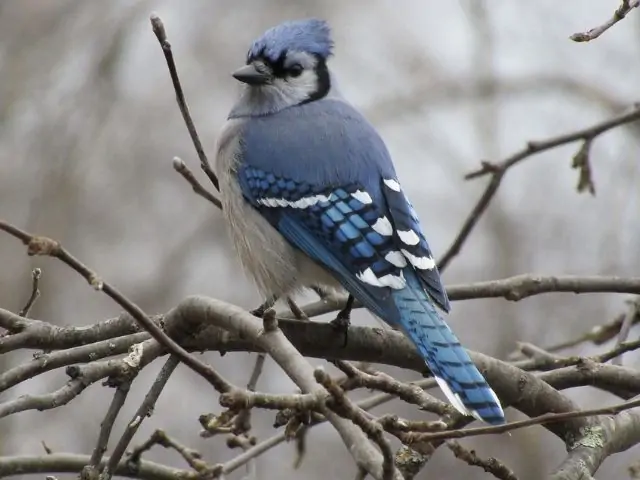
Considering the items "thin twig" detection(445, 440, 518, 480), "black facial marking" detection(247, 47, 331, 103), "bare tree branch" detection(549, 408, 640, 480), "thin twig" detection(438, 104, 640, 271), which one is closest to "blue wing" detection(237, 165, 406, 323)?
"thin twig" detection(438, 104, 640, 271)

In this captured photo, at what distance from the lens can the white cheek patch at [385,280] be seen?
188 centimetres

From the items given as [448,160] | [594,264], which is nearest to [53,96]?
[448,160]

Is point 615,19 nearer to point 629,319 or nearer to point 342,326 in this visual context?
point 342,326

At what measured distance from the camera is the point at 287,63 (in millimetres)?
2428

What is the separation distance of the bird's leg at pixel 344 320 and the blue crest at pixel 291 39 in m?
0.67

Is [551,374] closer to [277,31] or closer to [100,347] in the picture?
[100,347]

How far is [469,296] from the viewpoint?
2025 millimetres

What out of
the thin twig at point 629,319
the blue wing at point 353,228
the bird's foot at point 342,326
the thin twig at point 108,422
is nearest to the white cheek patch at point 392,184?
the blue wing at point 353,228

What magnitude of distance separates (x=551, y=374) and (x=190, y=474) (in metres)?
0.69

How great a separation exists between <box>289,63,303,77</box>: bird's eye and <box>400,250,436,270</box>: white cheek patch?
0.68 meters

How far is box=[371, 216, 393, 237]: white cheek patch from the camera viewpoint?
201 centimetres

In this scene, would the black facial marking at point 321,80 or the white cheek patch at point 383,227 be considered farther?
the black facial marking at point 321,80

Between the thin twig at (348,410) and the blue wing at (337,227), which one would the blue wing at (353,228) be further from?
the thin twig at (348,410)

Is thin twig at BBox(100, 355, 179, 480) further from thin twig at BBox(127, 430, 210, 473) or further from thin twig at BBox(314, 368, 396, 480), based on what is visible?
thin twig at BBox(314, 368, 396, 480)
